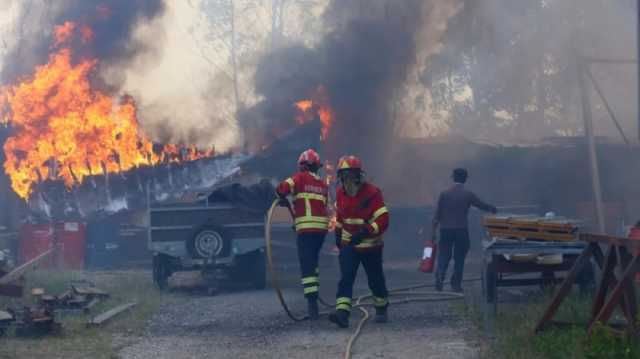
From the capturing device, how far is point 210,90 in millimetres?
34375

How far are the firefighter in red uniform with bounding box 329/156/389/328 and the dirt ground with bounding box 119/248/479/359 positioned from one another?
0.42 m

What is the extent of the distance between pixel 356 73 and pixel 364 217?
10.7m

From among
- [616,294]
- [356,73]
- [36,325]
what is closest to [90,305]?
[36,325]

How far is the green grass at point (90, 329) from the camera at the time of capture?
308 inches

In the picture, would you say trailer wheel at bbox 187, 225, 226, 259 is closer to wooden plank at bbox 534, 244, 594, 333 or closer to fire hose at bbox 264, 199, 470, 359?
fire hose at bbox 264, 199, 470, 359

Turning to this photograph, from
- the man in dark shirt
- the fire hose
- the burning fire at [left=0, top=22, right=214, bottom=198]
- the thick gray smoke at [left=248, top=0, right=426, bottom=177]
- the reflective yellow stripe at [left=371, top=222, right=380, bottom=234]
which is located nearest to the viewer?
the reflective yellow stripe at [left=371, top=222, right=380, bottom=234]

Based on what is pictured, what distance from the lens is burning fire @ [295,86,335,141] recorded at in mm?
19625

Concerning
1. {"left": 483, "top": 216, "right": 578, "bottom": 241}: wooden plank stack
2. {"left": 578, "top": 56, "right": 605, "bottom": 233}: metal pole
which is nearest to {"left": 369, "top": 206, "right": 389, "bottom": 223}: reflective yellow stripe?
{"left": 483, "top": 216, "right": 578, "bottom": 241}: wooden plank stack

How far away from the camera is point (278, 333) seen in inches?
344

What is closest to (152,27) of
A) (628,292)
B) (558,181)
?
(558,181)

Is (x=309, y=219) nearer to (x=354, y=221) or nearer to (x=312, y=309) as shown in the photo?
(x=354, y=221)

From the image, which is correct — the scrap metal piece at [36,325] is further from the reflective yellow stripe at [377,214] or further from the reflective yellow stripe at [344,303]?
the reflective yellow stripe at [377,214]

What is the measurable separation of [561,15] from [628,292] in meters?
18.6

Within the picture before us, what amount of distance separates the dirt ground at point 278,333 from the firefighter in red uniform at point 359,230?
42cm
